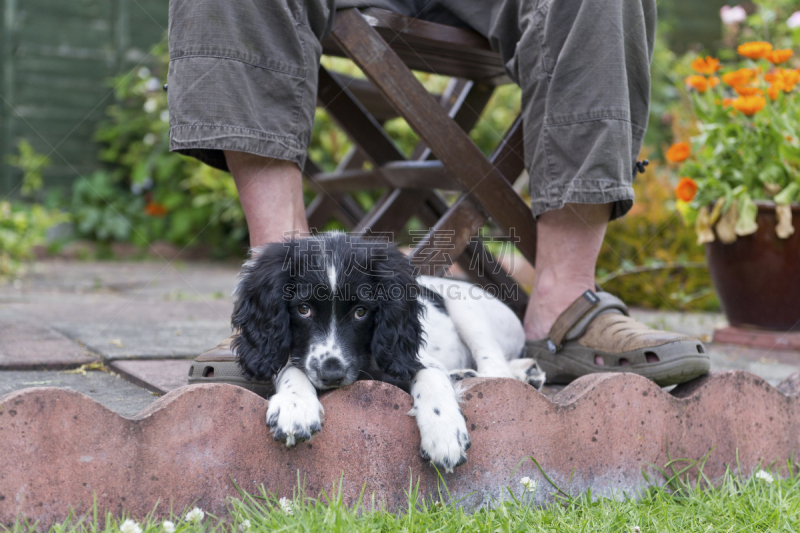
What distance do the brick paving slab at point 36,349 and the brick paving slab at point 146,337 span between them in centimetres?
7

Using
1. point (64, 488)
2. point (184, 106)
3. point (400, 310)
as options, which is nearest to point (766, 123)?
point (400, 310)

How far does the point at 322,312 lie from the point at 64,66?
7257 millimetres

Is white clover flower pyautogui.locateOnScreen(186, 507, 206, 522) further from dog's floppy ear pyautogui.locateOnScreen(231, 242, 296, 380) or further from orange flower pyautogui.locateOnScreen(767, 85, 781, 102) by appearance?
orange flower pyautogui.locateOnScreen(767, 85, 781, 102)

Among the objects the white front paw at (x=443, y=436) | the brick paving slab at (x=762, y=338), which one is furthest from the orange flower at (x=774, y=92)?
the white front paw at (x=443, y=436)

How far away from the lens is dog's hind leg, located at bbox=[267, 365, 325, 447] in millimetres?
1486

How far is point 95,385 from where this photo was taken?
6.51 feet

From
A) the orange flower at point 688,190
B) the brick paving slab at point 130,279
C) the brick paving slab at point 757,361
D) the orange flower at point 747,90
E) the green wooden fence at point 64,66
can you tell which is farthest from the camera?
the green wooden fence at point 64,66

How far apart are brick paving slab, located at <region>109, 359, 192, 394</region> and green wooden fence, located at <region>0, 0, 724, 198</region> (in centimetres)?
613

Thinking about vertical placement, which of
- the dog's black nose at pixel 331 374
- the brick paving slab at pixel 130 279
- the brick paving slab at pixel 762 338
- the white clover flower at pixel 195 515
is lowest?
the brick paving slab at pixel 130 279

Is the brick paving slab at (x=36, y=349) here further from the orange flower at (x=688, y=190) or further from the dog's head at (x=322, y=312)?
the orange flower at (x=688, y=190)

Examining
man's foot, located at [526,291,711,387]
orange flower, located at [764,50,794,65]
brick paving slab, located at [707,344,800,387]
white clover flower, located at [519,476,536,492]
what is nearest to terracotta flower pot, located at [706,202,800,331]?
brick paving slab, located at [707,344,800,387]

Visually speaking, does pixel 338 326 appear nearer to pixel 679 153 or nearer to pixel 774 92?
pixel 679 153

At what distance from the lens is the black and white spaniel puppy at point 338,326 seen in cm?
162

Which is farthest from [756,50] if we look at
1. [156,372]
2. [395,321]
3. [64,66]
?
[64,66]
